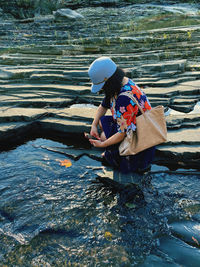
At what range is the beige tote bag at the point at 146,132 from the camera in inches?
104

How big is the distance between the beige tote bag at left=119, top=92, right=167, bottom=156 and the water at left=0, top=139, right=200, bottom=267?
0.52 m

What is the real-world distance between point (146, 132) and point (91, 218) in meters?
1.01

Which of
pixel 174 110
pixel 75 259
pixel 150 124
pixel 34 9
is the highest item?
pixel 34 9

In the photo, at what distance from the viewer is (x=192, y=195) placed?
2.80m

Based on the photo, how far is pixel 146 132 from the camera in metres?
2.65

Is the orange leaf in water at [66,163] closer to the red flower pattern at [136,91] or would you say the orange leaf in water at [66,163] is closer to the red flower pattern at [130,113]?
the red flower pattern at [130,113]

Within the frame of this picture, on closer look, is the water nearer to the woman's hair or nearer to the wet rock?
the woman's hair

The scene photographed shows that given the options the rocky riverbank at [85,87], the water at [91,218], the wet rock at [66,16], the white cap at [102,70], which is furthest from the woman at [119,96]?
the wet rock at [66,16]

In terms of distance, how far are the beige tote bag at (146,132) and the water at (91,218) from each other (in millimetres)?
524

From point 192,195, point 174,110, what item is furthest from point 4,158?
point 174,110

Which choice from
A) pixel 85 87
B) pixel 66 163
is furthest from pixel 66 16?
→ pixel 66 163

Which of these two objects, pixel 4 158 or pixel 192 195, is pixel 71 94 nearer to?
pixel 4 158

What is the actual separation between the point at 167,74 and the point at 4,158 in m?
3.84

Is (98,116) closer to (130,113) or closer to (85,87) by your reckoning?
(130,113)
